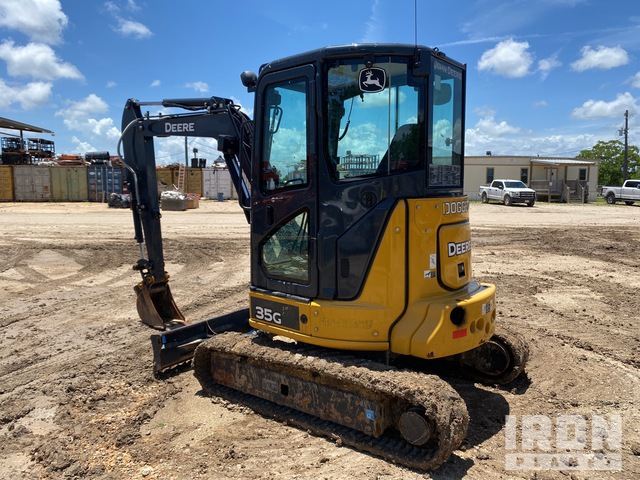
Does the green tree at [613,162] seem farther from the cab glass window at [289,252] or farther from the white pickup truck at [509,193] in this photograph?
the cab glass window at [289,252]

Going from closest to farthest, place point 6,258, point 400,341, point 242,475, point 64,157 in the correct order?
point 242,475, point 400,341, point 6,258, point 64,157

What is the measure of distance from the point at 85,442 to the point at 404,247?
318cm

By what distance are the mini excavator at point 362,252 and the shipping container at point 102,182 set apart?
3417cm

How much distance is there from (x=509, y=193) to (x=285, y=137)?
32368 mm

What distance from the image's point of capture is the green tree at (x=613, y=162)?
7144 cm

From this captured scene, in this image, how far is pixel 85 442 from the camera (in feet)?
14.1

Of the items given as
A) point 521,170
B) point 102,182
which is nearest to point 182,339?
point 102,182

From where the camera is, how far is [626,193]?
36625 mm

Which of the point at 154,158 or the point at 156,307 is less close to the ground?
the point at 154,158

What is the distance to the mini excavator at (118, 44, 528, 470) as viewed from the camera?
402cm

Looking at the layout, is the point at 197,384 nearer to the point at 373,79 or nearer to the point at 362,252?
the point at 362,252

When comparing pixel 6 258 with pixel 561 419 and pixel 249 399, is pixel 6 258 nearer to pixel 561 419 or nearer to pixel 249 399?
pixel 249 399

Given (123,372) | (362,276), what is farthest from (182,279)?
(362,276)
